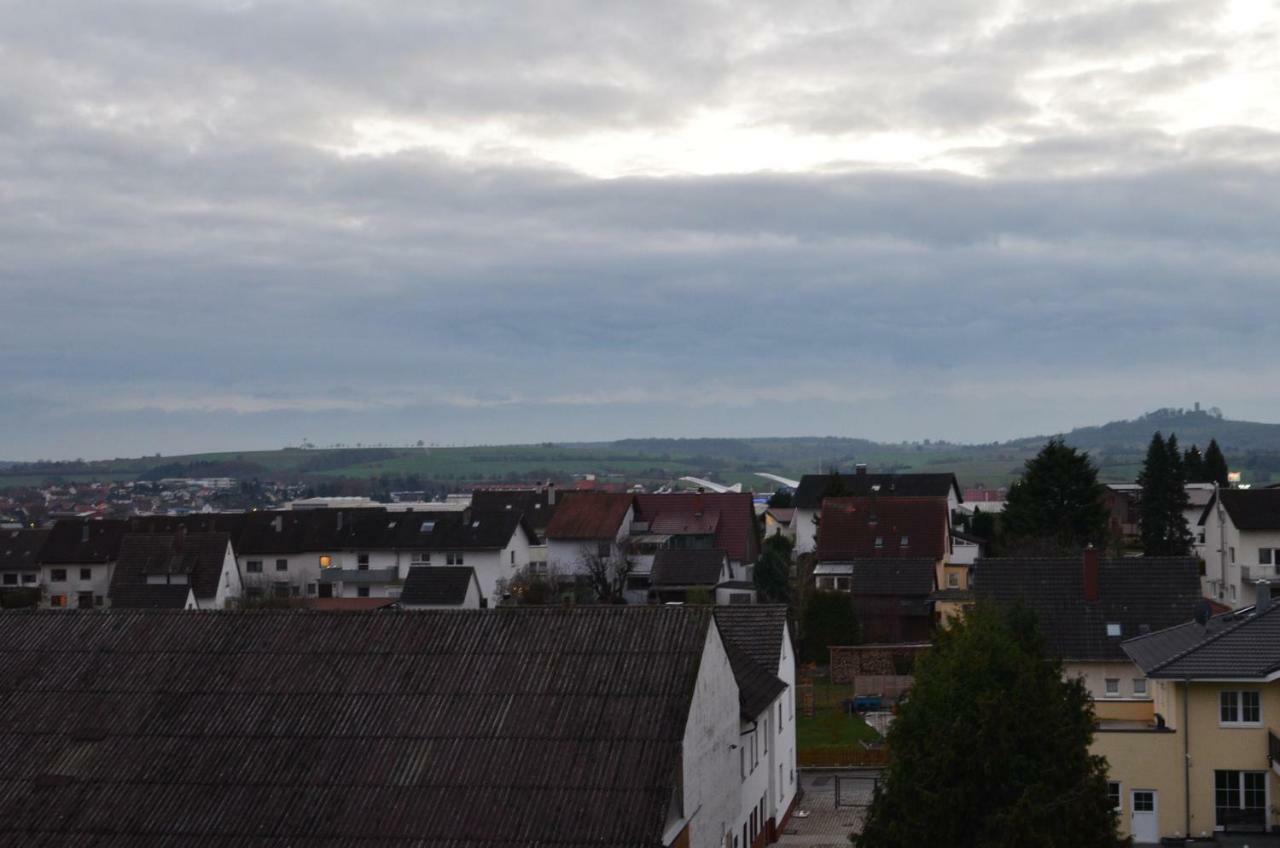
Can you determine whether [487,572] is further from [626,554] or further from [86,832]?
[86,832]

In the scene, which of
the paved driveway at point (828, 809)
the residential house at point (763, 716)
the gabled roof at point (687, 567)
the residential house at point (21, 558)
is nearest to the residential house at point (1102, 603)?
the paved driveway at point (828, 809)

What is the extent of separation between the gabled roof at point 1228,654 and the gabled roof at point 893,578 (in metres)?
25.6

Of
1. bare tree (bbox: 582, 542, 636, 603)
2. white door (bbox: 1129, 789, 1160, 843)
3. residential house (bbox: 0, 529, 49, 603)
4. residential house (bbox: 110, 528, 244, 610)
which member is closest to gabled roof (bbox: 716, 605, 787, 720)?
white door (bbox: 1129, 789, 1160, 843)

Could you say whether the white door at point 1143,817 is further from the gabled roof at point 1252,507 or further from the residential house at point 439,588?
the residential house at point 439,588

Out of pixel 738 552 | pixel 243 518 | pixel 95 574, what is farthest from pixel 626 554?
pixel 95 574

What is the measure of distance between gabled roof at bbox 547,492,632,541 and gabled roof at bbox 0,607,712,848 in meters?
52.7

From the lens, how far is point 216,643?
24719 mm

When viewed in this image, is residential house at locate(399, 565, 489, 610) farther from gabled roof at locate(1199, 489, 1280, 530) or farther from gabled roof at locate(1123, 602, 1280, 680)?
gabled roof at locate(1123, 602, 1280, 680)

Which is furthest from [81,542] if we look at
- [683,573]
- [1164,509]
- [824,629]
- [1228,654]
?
[1228,654]

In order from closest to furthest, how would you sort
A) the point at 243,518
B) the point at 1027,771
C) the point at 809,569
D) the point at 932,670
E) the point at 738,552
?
the point at 1027,771
the point at 932,670
the point at 809,569
the point at 738,552
the point at 243,518

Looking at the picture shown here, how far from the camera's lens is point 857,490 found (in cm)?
9769

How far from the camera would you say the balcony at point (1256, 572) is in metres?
59.9

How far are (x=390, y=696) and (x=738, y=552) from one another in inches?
2162

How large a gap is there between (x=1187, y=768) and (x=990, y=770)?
11680 mm
